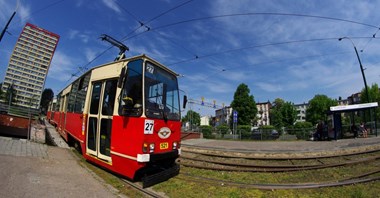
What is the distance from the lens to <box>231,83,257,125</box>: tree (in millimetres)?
45344

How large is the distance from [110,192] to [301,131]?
75.0 feet

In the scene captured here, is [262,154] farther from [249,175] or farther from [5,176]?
[5,176]

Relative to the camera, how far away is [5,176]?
5391 millimetres

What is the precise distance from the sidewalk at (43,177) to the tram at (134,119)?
79 centimetres

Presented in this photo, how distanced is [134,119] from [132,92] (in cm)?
81

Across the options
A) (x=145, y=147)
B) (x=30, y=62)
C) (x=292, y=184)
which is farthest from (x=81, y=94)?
(x=30, y=62)

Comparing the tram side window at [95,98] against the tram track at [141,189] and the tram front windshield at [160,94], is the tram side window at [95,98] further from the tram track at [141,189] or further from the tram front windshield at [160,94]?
the tram track at [141,189]

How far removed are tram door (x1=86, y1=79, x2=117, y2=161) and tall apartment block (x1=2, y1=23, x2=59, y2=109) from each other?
84.1 meters

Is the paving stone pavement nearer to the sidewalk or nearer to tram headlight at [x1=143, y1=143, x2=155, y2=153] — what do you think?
the sidewalk

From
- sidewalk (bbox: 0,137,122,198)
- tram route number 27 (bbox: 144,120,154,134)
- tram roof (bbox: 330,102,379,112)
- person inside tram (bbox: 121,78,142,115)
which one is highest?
tram roof (bbox: 330,102,379,112)

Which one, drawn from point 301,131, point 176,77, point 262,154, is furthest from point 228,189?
point 301,131

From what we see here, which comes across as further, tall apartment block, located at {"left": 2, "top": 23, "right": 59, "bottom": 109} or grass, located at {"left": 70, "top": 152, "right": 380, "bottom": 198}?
tall apartment block, located at {"left": 2, "top": 23, "right": 59, "bottom": 109}

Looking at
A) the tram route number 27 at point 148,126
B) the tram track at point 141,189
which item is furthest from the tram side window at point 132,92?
the tram track at point 141,189

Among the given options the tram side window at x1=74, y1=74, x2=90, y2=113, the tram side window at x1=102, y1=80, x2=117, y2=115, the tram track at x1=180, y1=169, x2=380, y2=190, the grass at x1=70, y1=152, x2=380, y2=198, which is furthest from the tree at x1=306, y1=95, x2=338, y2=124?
the tram side window at x1=102, y1=80, x2=117, y2=115
